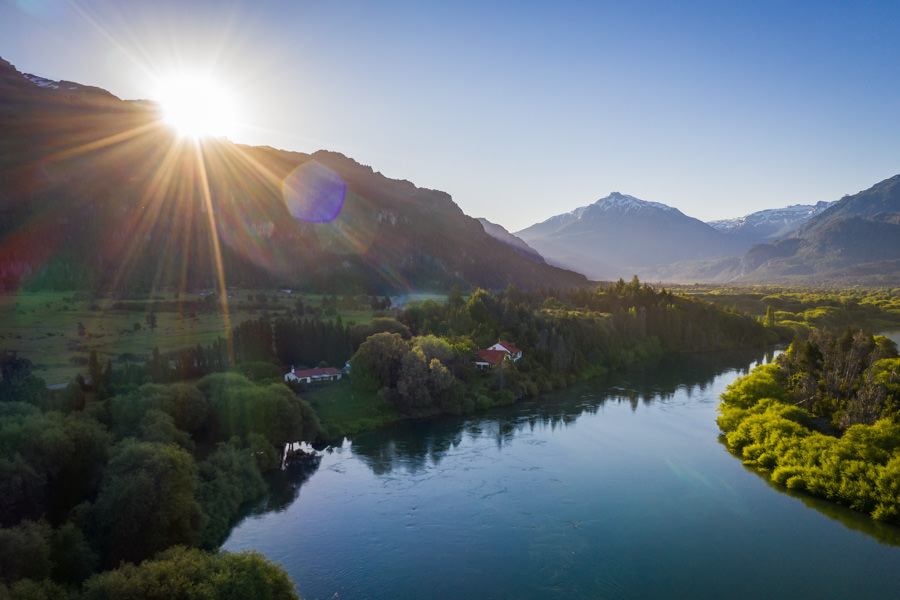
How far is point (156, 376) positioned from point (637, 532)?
150 feet

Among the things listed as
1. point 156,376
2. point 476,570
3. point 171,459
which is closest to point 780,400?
point 476,570

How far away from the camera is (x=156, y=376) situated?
2116 inches

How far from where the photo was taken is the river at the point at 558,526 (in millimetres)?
27734

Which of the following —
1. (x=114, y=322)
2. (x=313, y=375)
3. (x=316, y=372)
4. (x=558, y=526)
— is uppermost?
(x=114, y=322)

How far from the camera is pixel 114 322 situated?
296 feet

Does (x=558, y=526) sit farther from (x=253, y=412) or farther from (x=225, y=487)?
(x=253, y=412)

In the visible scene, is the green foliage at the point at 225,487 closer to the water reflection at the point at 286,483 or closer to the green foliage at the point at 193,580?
the water reflection at the point at 286,483

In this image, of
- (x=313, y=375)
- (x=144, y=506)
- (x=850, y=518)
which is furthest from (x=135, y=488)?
(x=850, y=518)

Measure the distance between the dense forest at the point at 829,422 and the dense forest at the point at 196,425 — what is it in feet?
86.4

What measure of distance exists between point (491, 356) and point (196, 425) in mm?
40554

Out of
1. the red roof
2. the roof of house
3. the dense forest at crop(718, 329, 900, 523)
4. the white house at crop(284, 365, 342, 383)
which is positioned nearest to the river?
the dense forest at crop(718, 329, 900, 523)

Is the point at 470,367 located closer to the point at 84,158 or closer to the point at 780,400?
the point at 780,400

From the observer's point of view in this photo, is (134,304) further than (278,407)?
Yes

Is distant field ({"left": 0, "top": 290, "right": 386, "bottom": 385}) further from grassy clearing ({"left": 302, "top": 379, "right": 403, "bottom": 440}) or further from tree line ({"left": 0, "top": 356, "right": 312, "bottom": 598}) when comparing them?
grassy clearing ({"left": 302, "top": 379, "right": 403, "bottom": 440})
